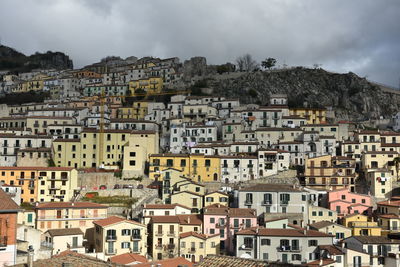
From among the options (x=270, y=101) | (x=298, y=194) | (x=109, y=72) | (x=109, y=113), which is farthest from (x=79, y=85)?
(x=298, y=194)

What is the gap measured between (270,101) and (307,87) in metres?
13.8

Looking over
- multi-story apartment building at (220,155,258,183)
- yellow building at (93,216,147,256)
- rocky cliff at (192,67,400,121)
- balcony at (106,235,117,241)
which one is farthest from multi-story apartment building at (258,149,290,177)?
rocky cliff at (192,67,400,121)

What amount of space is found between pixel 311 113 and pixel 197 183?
35.5m

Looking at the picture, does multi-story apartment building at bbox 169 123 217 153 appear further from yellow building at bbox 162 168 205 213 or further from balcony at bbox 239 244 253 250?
balcony at bbox 239 244 253 250

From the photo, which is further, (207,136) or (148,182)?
(207,136)

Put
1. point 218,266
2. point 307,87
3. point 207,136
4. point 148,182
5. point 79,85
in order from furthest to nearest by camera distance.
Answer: point 79,85 → point 307,87 → point 207,136 → point 148,182 → point 218,266

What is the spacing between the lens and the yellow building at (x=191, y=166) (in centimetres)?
6444

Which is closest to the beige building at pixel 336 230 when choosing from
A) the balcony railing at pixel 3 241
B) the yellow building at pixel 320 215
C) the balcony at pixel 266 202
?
the yellow building at pixel 320 215

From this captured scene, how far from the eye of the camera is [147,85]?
106 meters

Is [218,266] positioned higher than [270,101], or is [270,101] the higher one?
[270,101]

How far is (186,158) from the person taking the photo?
65125 mm

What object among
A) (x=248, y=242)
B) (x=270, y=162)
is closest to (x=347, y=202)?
(x=270, y=162)

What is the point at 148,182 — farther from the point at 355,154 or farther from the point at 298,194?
the point at 355,154

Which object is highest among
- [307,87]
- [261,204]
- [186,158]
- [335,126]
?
[307,87]
